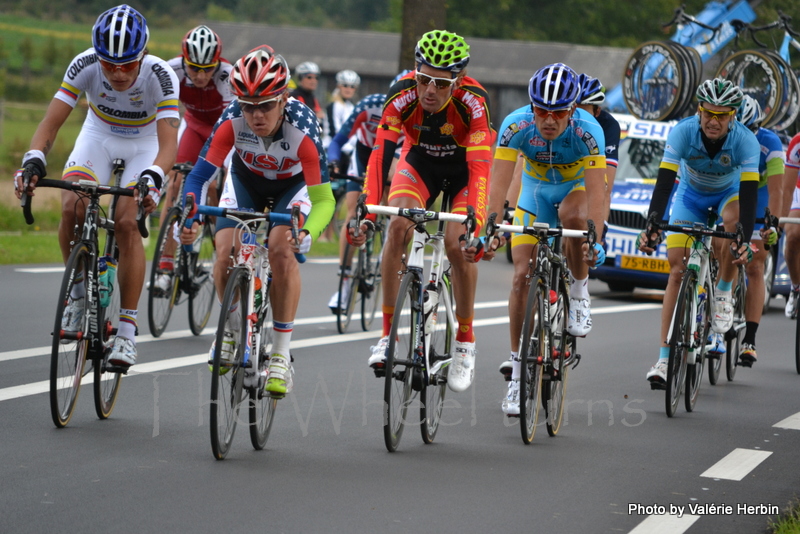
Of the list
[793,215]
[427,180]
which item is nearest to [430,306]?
[427,180]

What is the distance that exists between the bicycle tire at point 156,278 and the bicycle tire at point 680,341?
171 inches

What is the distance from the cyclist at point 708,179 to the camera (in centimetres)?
841

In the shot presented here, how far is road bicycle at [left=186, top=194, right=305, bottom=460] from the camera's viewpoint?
6145mm

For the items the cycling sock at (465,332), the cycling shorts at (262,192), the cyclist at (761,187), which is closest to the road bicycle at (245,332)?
the cycling shorts at (262,192)

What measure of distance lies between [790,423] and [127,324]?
15.2 ft

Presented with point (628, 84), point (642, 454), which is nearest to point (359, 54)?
point (628, 84)

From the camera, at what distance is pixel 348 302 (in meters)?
11.3

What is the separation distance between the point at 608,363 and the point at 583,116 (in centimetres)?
333

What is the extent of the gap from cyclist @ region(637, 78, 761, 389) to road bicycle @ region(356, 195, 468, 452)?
1.70 meters

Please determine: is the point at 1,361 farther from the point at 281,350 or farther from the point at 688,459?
the point at 688,459

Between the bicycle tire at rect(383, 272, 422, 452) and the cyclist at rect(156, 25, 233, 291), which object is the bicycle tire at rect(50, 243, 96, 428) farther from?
the cyclist at rect(156, 25, 233, 291)

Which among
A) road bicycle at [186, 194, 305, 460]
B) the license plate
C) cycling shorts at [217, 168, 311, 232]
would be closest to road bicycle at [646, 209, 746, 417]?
cycling shorts at [217, 168, 311, 232]

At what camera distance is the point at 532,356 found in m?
7.12

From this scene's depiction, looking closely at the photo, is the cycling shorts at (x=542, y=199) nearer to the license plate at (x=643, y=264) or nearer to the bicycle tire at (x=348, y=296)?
the bicycle tire at (x=348, y=296)
